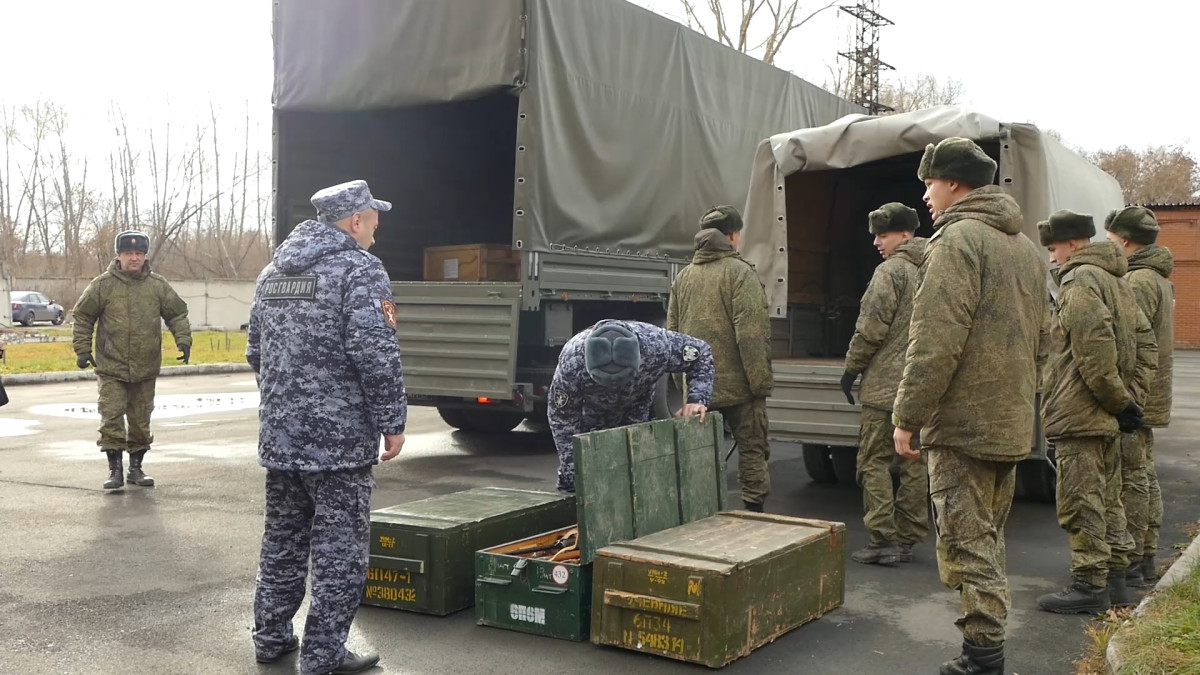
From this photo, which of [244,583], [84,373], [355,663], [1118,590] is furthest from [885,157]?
[84,373]

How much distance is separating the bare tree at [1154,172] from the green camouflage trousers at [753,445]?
162 feet

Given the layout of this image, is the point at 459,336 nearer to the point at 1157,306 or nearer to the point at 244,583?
the point at 244,583

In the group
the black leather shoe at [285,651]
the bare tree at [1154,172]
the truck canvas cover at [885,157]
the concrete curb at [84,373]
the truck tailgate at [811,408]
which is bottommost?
the black leather shoe at [285,651]

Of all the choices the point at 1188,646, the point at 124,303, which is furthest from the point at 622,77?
the point at 1188,646

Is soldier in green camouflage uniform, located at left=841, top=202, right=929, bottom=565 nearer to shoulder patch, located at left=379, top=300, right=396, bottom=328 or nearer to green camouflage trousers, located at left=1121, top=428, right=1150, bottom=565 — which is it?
green camouflage trousers, located at left=1121, top=428, right=1150, bottom=565

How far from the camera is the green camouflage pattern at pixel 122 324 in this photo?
26.9ft

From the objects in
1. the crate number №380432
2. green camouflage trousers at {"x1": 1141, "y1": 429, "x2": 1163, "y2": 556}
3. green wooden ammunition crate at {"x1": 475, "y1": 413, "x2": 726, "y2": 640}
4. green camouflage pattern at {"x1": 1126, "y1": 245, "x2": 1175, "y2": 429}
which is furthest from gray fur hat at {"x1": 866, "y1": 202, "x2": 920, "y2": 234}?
the crate number №380432

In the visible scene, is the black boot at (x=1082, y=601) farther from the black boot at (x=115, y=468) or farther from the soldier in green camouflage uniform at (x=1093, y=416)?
the black boot at (x=115, y=468)

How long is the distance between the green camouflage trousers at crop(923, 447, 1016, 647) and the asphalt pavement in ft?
1.57

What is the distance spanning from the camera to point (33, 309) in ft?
138

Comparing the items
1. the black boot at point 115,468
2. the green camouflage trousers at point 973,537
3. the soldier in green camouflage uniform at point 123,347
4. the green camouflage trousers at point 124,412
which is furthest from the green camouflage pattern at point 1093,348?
the black boot at point 115,468

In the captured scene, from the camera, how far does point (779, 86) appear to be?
469 inches

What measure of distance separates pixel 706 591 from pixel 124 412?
5.77m

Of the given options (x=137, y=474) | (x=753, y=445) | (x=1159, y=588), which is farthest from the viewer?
(x=137, y=474)
